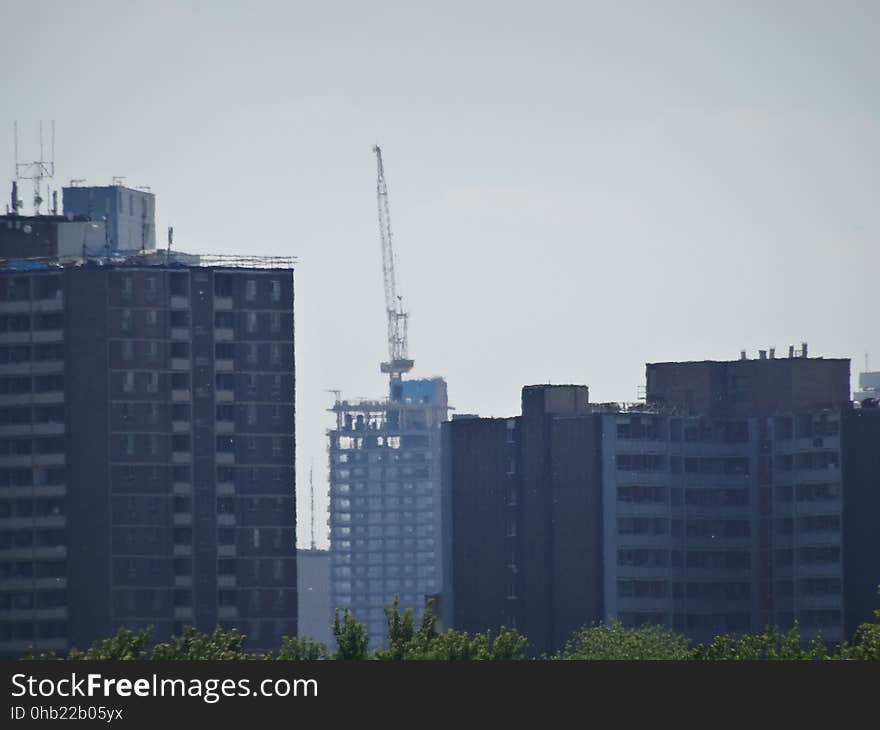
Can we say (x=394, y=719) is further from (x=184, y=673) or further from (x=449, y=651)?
(x=449, y=651)

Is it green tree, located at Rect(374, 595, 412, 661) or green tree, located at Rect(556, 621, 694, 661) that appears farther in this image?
green tree, located at Rect(556, 621, 694, 661)

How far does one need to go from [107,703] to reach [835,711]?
70.5 ft

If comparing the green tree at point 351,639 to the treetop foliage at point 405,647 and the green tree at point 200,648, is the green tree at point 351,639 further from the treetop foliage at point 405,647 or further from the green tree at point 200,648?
the green tree at point 200,648

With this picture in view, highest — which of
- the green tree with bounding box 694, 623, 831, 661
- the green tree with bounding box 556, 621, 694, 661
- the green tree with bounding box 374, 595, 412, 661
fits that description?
the green tree with bounding box 374, 595, 412, 661

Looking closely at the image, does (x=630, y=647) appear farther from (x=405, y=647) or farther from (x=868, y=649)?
(x=868, y=649)

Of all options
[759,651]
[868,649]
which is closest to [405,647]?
[759,651]

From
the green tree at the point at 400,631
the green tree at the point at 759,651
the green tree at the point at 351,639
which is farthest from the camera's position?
the green tree at the point at 400,631

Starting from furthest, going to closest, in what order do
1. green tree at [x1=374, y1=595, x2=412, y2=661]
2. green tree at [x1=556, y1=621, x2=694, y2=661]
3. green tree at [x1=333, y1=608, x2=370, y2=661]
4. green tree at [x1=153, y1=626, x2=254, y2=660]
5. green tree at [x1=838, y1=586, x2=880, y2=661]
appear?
1. green tree at [x1=556, y1=621, x2=694, y2=661]
2. green tree at [x1=374, y1=595, x2=412, y2=661]
3. green tree at [x1=333, y1=608, x2=370, y2=661]
4. green tree at [x1=153, y1=626, x2=254, y2=660]
5. green tree at [x1=838, y1=586, x2=880, y2=661]

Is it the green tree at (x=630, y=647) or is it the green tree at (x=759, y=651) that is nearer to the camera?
the green tree at (x=759, y=651)

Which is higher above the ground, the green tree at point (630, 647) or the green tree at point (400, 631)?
the green tree at point (400, 631)

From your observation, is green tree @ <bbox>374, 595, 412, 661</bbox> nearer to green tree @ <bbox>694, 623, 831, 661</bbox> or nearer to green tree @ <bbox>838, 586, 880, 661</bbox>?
green tree @ <bbox>694, 623, 831, 661</bbox>

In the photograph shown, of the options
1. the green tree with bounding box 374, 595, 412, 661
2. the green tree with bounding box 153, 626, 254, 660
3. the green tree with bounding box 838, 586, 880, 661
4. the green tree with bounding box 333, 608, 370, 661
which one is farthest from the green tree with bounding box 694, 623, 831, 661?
the green tree with bounding box 153, 626, 254, 660

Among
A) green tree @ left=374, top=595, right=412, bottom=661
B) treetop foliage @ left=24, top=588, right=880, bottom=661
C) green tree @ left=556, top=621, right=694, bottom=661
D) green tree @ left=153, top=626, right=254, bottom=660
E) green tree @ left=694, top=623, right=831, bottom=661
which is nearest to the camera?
treetop foliage @ left=24, top=588, right=880, bottom=661

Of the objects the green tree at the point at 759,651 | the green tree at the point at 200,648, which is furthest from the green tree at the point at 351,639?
the green tree at the point at 759,651
